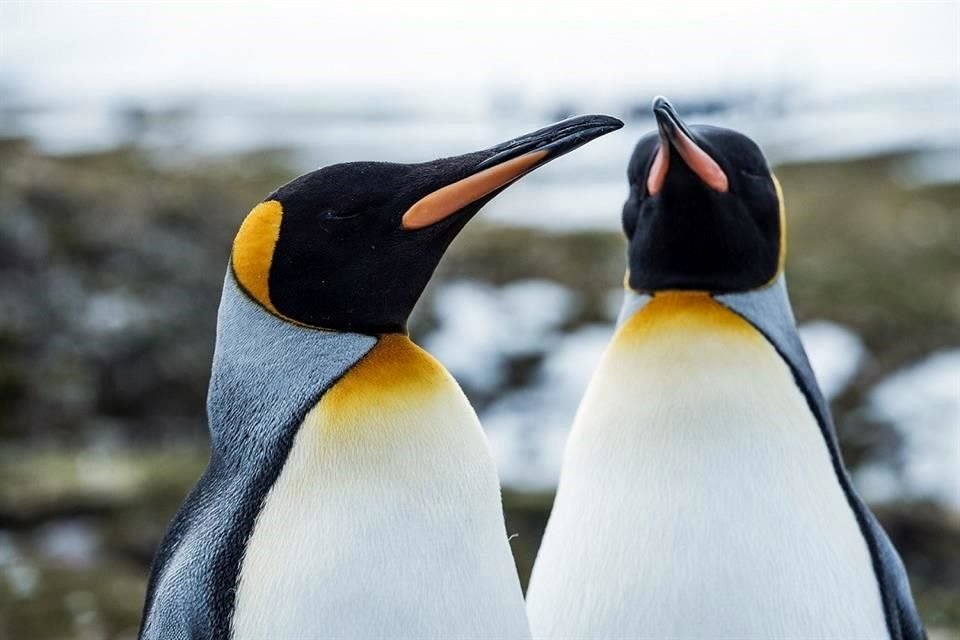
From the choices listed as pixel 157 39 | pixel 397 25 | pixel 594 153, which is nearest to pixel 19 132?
pixel 594 153

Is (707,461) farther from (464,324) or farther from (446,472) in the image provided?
(464,324)

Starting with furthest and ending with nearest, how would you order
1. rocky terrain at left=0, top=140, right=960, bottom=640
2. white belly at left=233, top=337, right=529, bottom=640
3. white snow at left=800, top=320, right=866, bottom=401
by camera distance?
white snow at left=800, top=320, right=866, bottom=401 → rocky terrain at left=0, top=140, right=960, bottom=640 → white belly at left=233, top=337, right=529, bottom=640

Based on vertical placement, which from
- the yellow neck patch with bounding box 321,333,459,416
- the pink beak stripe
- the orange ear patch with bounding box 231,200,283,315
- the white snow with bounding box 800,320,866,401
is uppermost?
Result: the orange ear patch with bounding box 231,200,283,315

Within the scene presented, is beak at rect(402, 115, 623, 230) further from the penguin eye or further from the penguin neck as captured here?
the penguin neck

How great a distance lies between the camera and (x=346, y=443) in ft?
6.03

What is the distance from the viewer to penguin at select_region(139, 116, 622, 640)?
5.83 feet

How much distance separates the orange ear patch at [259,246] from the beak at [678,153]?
0.73 m

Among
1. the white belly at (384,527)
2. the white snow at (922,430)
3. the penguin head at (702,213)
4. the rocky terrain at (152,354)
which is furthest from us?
the white snow at (922,430)

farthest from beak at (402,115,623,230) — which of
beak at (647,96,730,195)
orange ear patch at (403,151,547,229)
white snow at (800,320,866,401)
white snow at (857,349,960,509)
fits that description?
white snow at (800,320,866,401)

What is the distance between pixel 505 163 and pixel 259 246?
391 mm

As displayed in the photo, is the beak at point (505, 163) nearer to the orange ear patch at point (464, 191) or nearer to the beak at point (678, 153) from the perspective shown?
the orange ear patch at point (464, 191)

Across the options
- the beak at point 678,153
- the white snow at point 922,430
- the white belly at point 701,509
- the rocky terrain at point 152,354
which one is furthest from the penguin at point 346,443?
the white snow at point 922,430

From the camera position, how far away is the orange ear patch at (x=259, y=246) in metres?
1.84

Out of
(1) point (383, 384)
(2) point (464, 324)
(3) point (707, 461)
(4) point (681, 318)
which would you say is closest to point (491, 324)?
(2) point (464, 324)
